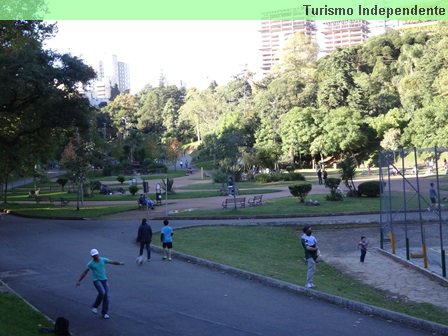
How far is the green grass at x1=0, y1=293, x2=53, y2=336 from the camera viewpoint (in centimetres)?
823

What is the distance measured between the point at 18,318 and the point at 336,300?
6.45 meters

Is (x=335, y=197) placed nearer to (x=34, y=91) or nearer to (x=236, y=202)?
(x=236, y=202)

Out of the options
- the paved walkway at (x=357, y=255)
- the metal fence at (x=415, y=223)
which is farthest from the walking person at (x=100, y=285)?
the metal fence at (x=415, y=223)

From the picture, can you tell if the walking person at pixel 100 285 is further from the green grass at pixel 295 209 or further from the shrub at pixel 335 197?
the shrub at pixel 335 197

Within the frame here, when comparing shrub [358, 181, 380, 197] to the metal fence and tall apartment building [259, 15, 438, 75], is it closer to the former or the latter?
the metal fence

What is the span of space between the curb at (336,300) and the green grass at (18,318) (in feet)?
18.2

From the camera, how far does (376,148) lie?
248 ft

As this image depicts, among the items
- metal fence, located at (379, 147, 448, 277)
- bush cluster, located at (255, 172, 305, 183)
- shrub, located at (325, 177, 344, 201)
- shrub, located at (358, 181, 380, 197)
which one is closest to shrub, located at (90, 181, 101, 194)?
bush cluster, located at (255, 172, 305, 183)

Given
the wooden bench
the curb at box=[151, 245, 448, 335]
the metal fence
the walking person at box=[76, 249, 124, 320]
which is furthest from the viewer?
the wooden bench

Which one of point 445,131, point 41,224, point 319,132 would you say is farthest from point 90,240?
point 319,132

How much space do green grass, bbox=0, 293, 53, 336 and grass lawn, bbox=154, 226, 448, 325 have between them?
6.08 meters

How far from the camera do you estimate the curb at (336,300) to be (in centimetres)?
954

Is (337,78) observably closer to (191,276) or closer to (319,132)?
(319,132)

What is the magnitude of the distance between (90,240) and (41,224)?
7963 mm
